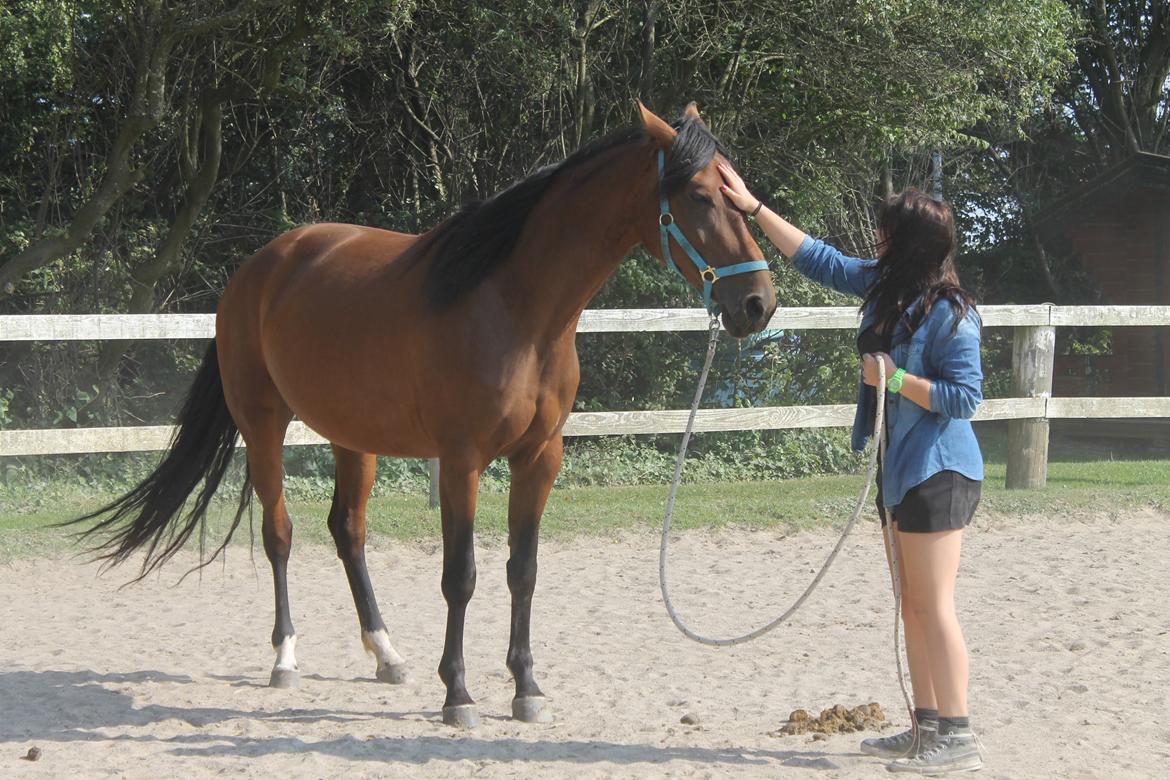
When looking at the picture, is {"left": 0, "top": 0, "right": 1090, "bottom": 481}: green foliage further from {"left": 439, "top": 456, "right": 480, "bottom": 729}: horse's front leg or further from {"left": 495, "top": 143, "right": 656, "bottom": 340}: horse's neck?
{"left": 495, "top": 143, "right": 656, "bottom": 340}: horse's neck

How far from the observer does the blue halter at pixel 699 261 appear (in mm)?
3455

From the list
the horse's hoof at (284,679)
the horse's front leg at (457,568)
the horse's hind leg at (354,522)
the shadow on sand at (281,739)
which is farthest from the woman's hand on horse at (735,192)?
the horse's hoof at (284,679)

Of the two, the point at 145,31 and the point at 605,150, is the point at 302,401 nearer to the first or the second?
the point at 605,150

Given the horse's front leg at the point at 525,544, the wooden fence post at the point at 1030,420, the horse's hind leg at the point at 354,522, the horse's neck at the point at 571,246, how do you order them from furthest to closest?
the wooden fence post at the point at 1030,420 < the horse's hind leg at the point at 354,522 < the horse's front leg at the point at 525,544 < the horse's neck at the point at 571,246

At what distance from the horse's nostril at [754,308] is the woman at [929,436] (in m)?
0.34

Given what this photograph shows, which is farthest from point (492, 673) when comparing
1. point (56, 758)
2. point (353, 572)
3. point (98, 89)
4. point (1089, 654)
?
point (98, 89)

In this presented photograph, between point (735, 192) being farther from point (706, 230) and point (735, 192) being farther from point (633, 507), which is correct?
point (633, 507)

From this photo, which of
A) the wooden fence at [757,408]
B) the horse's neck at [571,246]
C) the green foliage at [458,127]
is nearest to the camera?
the horse's neck at [571,246]

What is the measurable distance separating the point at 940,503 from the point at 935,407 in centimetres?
28

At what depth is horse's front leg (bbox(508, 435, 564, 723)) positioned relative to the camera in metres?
4.03

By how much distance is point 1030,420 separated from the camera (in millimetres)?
8672

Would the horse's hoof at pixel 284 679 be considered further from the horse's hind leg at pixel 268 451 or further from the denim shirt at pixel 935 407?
the denim shirt at pixel 935 407

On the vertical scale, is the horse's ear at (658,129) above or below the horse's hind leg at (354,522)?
above

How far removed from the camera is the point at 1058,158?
20.1 metres
